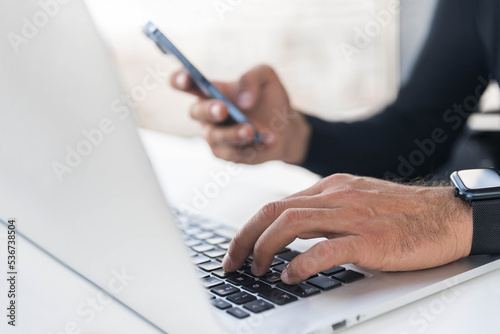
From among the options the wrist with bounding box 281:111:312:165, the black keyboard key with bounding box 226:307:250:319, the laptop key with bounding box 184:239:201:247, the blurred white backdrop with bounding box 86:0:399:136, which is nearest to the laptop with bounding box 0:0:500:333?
the black keyboard key with bounding box 226:307:250:319

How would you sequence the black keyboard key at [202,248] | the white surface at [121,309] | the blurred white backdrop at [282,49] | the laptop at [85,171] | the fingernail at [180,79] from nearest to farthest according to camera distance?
the laptop at [85,171], the white surface at [121,309], the black keyboard key at [202,248], the fingernail at [180,79], the blurred white backdrop at [282,49]

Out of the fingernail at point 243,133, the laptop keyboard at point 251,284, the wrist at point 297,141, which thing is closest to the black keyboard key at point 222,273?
the laptop keyboard at point 251,284

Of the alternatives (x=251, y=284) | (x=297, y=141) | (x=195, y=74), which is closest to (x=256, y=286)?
(x=251, y=284)

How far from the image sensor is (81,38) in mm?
269

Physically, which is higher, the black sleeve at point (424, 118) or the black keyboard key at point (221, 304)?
the black keyboard key at point (221, 304)

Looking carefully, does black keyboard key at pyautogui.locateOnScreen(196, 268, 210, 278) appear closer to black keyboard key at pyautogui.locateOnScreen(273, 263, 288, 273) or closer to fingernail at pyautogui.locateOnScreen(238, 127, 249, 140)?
black keyboard key at pyautogui.locateOnScreen(273, 263, 288, 273)

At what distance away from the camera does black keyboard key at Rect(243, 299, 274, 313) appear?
16.0 inches

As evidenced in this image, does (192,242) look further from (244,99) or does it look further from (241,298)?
(244,99)

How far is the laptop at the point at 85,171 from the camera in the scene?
10.8 inches

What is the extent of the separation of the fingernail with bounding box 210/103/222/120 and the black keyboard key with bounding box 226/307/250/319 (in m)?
0.51

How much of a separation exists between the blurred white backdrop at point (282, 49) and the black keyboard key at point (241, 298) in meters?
3.77

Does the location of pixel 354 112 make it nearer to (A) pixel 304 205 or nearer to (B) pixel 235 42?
(B) pixel 235 42

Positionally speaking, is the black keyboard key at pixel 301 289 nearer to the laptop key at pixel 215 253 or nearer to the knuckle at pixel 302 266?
the knuckle at pixel 302 266

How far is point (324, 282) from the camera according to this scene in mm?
457
